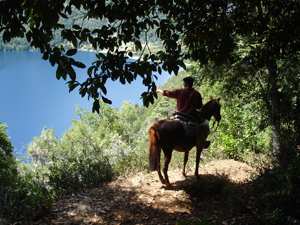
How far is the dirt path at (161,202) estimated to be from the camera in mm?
4517

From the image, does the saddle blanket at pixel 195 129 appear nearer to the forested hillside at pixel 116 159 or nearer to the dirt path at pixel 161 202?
the dirt path at pixel 161 202

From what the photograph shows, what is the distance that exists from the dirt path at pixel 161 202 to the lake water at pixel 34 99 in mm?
77254

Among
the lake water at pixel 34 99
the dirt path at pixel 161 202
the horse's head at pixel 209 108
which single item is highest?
the horse's head at pixel 209 108

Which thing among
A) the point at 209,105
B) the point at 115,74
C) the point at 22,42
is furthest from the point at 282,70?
the point at 22,42

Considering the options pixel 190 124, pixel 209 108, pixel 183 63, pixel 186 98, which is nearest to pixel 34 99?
pixel 209 108

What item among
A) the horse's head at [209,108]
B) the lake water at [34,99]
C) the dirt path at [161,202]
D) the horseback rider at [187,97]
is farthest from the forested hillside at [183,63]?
the lake water at [34,99]

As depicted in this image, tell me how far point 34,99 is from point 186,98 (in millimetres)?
120739

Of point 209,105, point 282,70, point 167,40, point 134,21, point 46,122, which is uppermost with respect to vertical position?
point 134,21

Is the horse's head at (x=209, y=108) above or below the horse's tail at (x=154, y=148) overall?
above

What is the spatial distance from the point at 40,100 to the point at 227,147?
11830 centimetres

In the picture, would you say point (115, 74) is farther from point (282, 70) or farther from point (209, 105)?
point (282, 70)

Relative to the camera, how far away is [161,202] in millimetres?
5586

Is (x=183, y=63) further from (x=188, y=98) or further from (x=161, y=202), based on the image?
(x=161, y=202)

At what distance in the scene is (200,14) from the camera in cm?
399
